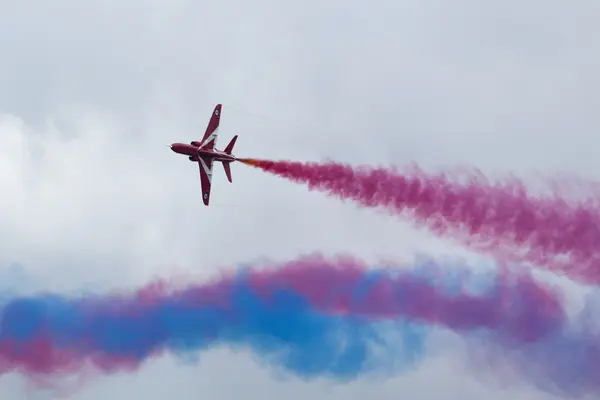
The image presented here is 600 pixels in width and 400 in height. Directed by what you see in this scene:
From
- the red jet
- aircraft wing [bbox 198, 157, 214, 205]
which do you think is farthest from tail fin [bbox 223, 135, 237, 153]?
aircraft wing [bbox 198, 157, 214, 205]

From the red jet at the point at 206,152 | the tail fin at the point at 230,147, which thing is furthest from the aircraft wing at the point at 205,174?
the tail fin at the point at 230,147

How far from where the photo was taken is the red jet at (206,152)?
161ft

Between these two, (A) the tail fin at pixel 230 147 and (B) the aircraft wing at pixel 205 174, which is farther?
(B) the aircraft wing at pixel 205 174

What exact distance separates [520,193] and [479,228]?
3.14 metres

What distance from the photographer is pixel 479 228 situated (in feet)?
151

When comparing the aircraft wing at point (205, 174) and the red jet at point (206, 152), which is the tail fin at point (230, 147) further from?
the aircraft wing at point (205, 174)

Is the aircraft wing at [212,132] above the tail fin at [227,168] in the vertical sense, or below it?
above

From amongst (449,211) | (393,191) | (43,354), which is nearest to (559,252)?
(449,211)

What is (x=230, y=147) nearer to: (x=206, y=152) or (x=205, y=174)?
(x=206, y=152)

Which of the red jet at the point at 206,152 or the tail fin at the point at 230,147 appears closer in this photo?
the tail fin at the point at 230,147

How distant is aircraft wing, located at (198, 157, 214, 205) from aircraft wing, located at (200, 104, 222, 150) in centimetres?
79

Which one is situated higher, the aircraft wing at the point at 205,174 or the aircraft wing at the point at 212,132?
the aircraft wing at the point at 212,132

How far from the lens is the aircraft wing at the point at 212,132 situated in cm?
4994

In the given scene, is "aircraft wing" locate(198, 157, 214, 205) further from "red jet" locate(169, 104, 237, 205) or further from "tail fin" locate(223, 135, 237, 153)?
"tail fin" locate(223, 135, 237, 153)
